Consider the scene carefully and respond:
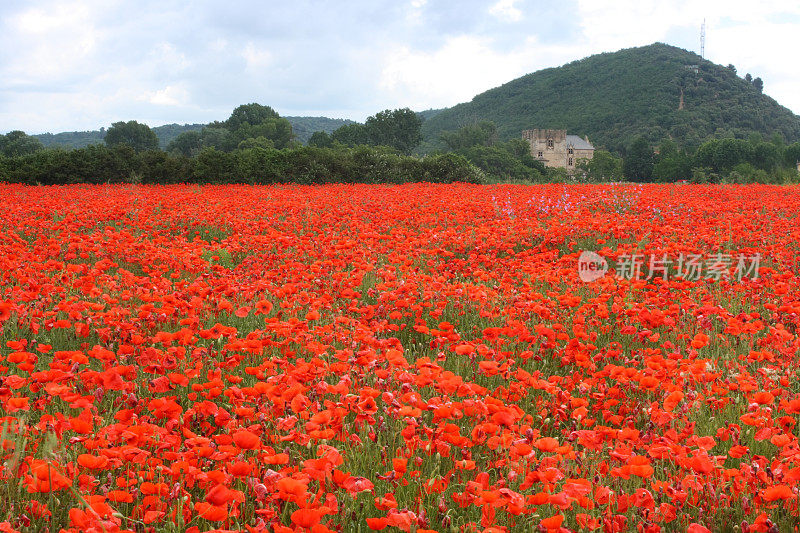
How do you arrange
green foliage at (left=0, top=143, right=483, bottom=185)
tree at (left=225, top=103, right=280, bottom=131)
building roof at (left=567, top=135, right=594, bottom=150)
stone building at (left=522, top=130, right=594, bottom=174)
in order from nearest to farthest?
green foliage at (left=0, top=143, right=483, bottom=185)
tree at (left=225, top=103, right=280, bottom=131)
stone building at (left=522, top=130, right=594, bottom=174)
building roof at (left=567, top=135, right=594, bottom=150)

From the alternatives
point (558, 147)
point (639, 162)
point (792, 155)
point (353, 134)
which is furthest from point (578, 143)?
point (792, 155)

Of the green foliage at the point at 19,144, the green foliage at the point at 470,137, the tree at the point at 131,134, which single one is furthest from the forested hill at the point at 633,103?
the green foliage at the point at 19,144

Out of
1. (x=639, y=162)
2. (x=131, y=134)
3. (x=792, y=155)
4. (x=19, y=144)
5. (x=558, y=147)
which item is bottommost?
(x=19, y=144)

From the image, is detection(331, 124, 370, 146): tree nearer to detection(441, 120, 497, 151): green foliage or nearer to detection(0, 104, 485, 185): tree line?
detection(441, 120, 497, 151): green foliage

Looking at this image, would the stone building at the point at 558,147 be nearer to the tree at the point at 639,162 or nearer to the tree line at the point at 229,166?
the tree at the point at 639,162

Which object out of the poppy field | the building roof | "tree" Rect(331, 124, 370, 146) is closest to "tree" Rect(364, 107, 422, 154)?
"tree" Rect(331, 124, 370, 146)

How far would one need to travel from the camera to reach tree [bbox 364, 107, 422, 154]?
263 ft

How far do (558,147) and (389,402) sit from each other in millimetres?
109413

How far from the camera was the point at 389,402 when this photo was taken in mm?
2631

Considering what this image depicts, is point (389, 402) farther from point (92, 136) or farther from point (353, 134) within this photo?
point (92, 136)

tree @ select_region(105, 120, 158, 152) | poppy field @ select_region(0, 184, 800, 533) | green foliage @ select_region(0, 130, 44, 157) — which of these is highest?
tree @ select_region(105, 120, 158, 152)

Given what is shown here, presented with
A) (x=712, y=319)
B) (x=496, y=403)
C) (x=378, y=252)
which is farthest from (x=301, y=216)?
(x=496, y=403)

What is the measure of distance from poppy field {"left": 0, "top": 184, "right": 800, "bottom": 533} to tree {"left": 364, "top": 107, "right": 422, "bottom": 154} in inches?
2949

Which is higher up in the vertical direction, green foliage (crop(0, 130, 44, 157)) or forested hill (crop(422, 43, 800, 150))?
forested hill (crop(422, 43, 800, 150))
